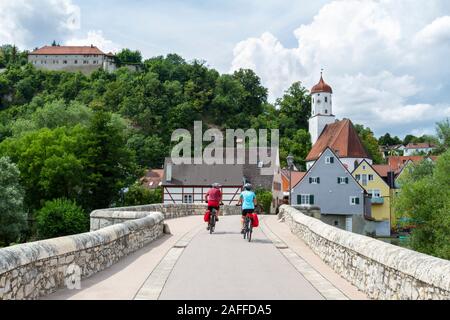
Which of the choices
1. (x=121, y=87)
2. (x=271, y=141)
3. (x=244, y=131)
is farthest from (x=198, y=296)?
(x=121, y=87)

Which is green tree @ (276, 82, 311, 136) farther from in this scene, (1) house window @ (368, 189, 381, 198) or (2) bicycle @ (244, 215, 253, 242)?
(2) bicycle @ (244, 215, 253, 242)

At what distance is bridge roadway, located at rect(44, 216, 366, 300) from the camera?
801 centimetres

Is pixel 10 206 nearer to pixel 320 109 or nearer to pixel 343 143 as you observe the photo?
pixel 343 143

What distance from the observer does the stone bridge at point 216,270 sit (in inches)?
265

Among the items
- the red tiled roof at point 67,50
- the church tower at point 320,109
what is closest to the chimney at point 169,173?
the church tower at point 320,109

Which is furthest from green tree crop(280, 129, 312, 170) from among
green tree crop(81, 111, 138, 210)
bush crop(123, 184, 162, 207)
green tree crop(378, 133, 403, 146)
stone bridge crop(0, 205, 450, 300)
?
green tree crop(378, 133, 403, 146)

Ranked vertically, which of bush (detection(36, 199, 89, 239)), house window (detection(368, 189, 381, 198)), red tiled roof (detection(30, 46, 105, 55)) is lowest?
bush (detection(36, 199, 89, 239))

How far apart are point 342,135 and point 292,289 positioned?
7490cm

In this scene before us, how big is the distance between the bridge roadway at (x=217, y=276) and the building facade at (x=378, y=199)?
52.4 metres

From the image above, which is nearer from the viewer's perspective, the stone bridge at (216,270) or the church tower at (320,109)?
the stone bridge at (216,270)

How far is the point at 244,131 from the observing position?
4225 inches

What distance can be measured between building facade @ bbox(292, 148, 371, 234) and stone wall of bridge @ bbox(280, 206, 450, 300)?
46.5 meters

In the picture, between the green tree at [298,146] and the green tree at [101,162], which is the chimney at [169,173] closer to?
the green tree at [101,162]
